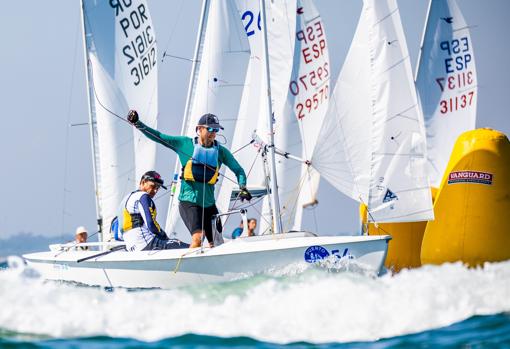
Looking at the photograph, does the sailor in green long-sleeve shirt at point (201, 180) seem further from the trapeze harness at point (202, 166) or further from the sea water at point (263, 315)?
the sea water at point (263, 315)

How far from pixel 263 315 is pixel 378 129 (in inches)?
170

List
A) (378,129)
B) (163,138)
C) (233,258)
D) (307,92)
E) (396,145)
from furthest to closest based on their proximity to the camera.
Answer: (307,92) < (378,129) < (396,145) < (163,138) < (233,258)

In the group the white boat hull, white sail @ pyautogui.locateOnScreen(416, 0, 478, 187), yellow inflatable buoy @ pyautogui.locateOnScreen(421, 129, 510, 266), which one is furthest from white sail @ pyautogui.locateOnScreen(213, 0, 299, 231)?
the white boat hull

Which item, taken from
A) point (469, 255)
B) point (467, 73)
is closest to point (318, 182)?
point (467, 73)

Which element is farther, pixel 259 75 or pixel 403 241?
pixel 259 75

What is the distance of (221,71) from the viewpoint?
42.2 feet

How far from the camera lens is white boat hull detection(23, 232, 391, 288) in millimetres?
8180

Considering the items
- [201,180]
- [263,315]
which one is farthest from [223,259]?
[263,315]

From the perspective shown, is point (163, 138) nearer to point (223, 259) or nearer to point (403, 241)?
point (223, 259)

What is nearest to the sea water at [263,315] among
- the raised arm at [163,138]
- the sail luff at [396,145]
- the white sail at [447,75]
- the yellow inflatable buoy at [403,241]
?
the raised arm at [163,138]

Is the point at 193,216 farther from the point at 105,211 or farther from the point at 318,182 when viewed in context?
the point at 318,182

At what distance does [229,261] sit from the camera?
840 centimetres

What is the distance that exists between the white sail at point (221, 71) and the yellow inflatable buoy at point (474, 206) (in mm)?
3521

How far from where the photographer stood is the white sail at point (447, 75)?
16344 millimetres
